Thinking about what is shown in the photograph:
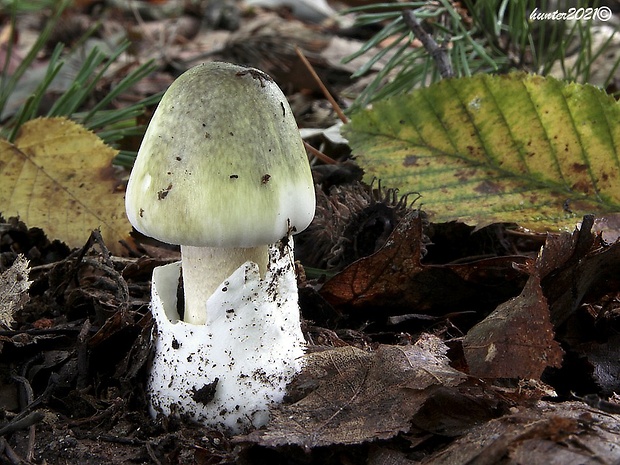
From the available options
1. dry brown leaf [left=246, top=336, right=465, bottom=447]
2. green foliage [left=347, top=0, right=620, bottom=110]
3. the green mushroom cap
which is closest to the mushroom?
the green mushroom cap

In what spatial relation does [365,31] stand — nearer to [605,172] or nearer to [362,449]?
[605,172]

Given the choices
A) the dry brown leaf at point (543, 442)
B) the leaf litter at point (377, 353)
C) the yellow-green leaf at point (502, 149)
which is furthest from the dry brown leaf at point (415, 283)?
the dry brown leaf at point (543, 442)

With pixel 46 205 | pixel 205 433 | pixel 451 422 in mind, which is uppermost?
pixel 46 205

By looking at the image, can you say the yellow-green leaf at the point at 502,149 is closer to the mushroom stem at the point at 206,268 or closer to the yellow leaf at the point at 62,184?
the mushroom stem at the point at 206,268

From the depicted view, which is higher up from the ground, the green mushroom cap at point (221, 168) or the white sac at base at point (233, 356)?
the green mushroom cap at point (221, 168)

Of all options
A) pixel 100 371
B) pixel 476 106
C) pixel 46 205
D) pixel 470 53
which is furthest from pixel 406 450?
pixel 470 53

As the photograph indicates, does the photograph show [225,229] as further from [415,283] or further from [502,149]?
[502,149]

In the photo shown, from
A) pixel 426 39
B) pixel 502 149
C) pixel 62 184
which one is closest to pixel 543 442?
pixel 502 149
